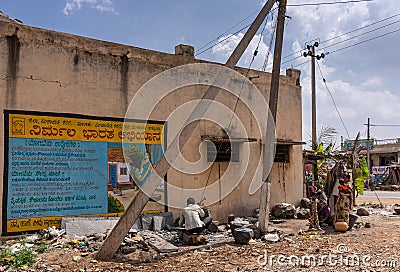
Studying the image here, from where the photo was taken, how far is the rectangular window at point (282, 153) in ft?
42.4

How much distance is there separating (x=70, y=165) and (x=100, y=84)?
202cm

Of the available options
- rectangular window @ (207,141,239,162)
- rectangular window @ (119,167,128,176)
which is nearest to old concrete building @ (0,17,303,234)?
rectangular window @ (207,141,239,162)

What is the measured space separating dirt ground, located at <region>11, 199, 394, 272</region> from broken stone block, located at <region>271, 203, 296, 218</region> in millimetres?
2547

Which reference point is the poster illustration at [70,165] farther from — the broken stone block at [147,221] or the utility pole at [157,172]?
the utility pole at [157,172]

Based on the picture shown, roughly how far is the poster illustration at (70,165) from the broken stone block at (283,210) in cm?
406

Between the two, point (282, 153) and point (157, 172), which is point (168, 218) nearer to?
point (157, 172)

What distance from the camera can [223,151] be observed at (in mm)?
11391

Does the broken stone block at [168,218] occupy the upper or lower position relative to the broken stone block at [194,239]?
upper

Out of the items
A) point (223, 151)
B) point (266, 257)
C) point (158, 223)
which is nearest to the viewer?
point (266, 257)

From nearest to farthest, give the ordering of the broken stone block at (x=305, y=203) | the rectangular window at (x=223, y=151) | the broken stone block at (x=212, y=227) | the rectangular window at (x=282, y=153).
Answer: the broken stone block at (x=212, y=227) < the rectangular window at (x=223, y=151) < the rectangular window at (x=282, y=153) < the broken stone block at (x=305, y=203)

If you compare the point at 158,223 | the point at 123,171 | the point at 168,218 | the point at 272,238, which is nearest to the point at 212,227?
the point at 168,218

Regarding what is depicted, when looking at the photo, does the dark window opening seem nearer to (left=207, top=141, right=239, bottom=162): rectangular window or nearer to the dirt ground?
(left=207, top=141, right=239, bottom=162): rectangular window

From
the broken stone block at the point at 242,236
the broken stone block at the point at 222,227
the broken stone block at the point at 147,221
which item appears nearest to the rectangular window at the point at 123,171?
the broken stone block at the point at 147,221

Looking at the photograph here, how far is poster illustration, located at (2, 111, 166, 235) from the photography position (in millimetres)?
7973
